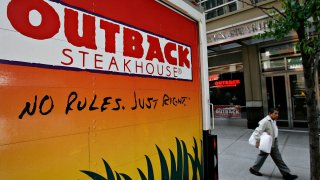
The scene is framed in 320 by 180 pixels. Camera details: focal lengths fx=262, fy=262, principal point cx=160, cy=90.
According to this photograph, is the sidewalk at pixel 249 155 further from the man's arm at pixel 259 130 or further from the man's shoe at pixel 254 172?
the man's arm at pixel 259 130

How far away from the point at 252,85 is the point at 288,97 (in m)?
1.48

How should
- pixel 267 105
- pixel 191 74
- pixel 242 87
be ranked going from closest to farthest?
pixel 191 74 < pixel 267 105 < pixel 242 87

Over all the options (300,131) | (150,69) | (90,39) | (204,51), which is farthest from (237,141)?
(90,39)

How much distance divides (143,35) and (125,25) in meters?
0.21

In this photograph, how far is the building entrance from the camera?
1023 cm

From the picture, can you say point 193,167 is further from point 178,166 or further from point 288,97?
point 288,97

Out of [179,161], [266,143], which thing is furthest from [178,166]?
[266,143]

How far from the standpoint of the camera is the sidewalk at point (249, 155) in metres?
5.60

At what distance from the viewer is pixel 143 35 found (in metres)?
2.11

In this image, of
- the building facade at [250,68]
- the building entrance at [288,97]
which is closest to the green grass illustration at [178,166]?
the building facade at [250,68]

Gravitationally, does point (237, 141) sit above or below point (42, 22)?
below

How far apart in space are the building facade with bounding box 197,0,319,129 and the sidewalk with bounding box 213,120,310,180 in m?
1.12

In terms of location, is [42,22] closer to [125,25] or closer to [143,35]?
[125,25]

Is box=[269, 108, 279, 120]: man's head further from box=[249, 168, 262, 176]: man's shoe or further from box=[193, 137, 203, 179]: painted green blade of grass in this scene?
box=[193, 137, 203, 179]: painted green blade of grass
